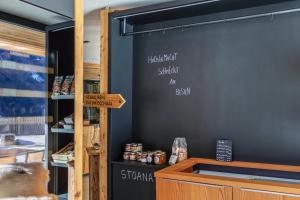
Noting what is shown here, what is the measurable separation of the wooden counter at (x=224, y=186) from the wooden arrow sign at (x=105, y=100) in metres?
0.74

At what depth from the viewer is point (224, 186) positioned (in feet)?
→ 6.63

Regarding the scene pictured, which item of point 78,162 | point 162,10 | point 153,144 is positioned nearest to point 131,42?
point 162,10

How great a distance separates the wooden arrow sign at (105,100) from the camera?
2664 mm

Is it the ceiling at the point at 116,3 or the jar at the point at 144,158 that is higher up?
the ceiling at the point at 116,3

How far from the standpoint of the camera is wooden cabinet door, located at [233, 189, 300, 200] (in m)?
1.84

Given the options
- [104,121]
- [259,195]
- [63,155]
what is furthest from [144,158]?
[259,195]

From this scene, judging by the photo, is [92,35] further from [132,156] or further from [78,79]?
[78,79]

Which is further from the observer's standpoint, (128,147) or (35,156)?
(128,147)

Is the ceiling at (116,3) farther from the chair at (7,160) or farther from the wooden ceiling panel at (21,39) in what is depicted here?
the chair at (7,160)

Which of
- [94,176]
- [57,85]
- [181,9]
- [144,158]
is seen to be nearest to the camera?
[57,85]

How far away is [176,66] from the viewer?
2.86 meters

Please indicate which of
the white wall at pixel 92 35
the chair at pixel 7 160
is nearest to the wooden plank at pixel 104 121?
the white wall at pixel 92 35

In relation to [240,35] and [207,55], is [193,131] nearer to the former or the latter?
[207,55]

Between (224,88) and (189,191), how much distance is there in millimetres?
981
